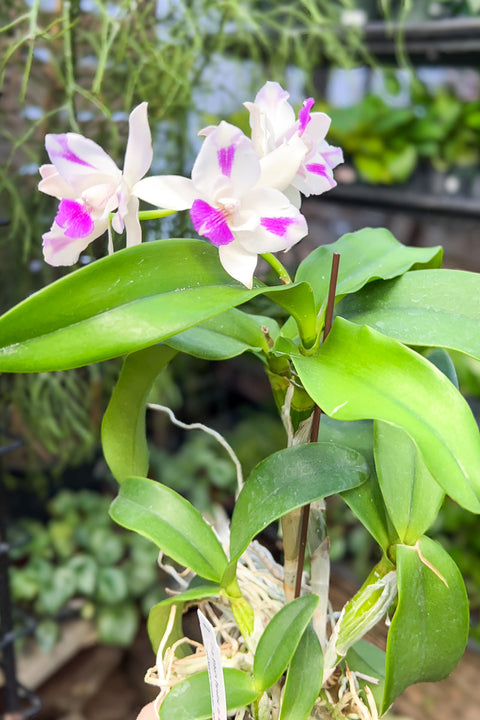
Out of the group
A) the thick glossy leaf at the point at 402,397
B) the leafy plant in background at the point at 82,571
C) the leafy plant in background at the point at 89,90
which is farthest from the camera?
the leafy plant in background at the point at 82,571

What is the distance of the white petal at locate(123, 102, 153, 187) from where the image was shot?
382 millimetres

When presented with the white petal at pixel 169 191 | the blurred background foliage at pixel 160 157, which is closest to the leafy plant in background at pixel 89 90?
the blurred background foliage at pixel 160 157

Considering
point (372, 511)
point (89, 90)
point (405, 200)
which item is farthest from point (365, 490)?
point (405, 200)

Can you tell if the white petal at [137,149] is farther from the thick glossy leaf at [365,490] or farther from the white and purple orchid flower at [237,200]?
the thick glossy leaf at [365,490]

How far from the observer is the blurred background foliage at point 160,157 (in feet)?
2.74

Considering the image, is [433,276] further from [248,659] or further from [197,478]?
[197,478]

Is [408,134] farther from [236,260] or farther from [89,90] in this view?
[236,260]

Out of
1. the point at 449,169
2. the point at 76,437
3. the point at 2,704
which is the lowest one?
the point at 2,704

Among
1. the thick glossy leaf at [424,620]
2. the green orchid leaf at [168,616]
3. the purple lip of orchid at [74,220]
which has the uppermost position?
the purple lip of orchid at [74,220]

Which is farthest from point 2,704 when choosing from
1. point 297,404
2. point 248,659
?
point 297,404

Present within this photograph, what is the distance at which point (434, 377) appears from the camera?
36 centimetres

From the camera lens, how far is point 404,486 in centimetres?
44

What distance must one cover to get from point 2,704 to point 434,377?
117cm

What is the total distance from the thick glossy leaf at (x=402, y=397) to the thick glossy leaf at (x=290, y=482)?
0.26 feet
